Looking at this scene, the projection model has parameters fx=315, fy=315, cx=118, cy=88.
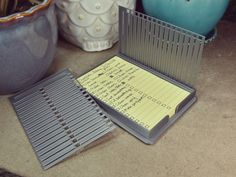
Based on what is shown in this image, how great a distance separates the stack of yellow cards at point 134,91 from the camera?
1.43ft

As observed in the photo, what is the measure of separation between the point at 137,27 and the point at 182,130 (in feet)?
0.58

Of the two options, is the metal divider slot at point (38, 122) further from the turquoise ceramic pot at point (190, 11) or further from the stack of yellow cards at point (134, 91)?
the turquoise ceramic pot at point (190, 11)

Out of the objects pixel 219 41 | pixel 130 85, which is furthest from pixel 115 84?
pixel 219 41

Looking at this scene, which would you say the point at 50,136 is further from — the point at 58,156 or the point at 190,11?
the point at 190,11

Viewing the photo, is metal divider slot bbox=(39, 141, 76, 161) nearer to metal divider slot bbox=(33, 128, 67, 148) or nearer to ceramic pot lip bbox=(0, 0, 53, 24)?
metal divider slot bbox=(33, 128, 67, 148)

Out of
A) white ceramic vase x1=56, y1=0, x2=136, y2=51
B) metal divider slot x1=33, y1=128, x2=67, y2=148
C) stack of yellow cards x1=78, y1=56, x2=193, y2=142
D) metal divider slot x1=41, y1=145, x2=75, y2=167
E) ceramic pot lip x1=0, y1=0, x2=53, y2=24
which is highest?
ceramic pot lip x1=0, y1=0, x2=53, y2=24

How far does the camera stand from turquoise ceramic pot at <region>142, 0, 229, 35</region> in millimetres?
483

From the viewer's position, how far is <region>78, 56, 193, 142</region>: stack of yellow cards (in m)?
0.44

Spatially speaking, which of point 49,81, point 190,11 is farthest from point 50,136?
point 190,11

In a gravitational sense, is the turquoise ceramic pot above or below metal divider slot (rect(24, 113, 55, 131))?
above

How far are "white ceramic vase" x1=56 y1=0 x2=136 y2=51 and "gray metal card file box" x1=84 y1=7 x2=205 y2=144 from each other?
28mm

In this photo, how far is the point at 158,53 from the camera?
50 centimetres

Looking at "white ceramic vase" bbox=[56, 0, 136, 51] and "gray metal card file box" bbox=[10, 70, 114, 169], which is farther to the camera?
"white ceramic vase" bbox=[56, 0, 136, 51]

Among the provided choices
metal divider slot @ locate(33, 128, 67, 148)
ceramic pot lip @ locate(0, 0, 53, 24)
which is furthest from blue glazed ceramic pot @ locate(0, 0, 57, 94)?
metal divider slot @ locate(33, 128, 67, 148)
